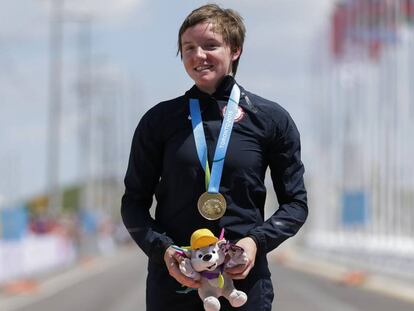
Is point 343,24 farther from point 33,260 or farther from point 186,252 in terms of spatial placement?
point 186,252

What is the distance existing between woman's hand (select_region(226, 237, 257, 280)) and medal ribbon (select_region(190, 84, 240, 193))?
228 millimetres

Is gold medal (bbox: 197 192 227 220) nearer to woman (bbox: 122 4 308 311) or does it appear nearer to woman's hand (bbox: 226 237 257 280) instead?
woman (bbox: 122 4 308 311)

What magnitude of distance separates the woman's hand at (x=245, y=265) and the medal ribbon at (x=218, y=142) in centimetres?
23

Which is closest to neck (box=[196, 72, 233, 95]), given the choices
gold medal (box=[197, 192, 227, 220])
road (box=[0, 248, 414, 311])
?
gold medal (box=[197, 192, 227, 220])

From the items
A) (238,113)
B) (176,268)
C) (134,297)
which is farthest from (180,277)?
(134,297)

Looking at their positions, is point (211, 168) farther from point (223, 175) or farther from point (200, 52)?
point (200, 52)

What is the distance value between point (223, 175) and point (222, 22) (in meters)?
0.60

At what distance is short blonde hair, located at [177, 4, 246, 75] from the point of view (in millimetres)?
5137

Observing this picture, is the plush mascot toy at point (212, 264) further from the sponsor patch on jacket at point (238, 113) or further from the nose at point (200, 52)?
the nose at point (200, 52)

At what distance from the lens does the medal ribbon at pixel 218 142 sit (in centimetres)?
496

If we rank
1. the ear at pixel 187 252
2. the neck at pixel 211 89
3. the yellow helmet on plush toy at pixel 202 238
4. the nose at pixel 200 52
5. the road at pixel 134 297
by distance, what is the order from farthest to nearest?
the road at pixel 134 297 < the neck at pixel 211 89 < the nose at pixel 200 52 < the ear at pixel 187 252 < the yellow helmet on plush toy at pixel 202 238

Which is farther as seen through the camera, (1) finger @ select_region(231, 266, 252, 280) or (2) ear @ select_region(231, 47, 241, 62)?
(2) ear @ select_region(231, 47, 241, 62)

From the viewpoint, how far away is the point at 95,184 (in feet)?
315

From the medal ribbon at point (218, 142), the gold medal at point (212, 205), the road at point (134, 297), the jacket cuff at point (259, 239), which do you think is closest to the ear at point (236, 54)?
the medal ribbon at point (218, 142)
